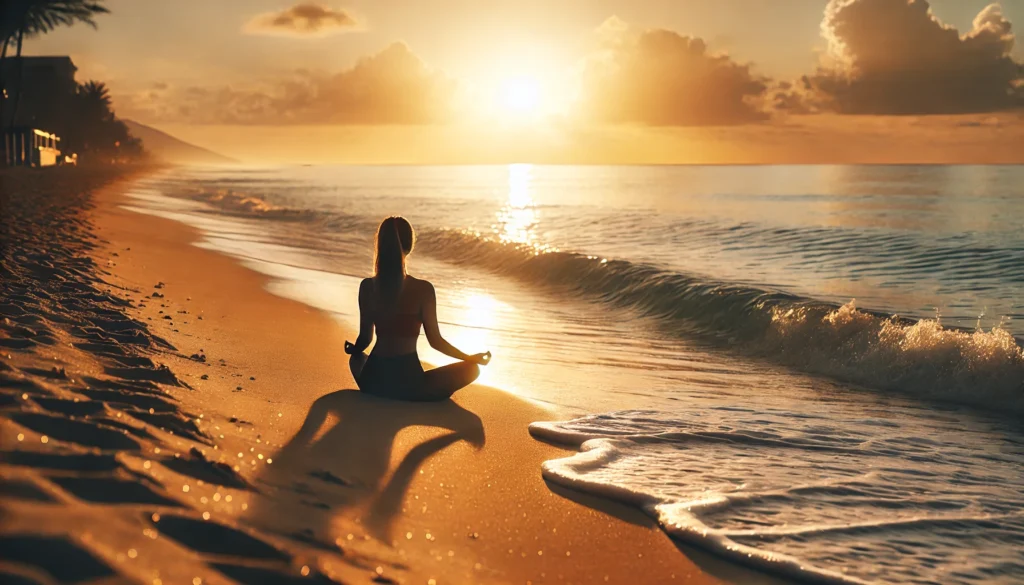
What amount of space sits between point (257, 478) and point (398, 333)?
8.82 feet

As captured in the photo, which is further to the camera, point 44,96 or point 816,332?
point 44,96

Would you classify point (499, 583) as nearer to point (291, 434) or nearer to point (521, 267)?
point (291, 434)

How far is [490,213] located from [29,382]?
1531 inches

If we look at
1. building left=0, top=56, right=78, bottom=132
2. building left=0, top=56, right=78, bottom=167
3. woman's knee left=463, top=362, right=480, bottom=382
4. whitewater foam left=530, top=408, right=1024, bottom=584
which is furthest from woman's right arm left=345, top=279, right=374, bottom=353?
building left=0, top=56, right=78, bottom=132

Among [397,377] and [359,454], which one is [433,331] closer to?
[397,377]

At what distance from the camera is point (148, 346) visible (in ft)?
22.0

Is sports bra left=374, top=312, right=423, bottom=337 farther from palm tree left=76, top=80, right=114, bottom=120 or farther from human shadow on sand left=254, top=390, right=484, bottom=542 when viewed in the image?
palm tree left=76, top=80, right=114, bottom=120

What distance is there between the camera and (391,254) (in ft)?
21.7

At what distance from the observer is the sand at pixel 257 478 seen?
317 cm

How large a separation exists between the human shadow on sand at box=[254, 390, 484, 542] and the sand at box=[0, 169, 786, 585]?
18 millimetres

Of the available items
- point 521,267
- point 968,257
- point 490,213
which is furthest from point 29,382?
point 490,213

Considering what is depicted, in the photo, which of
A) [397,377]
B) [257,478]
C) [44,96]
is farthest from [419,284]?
[44,96]

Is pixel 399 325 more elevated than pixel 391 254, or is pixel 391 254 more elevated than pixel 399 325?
pixel 391 254

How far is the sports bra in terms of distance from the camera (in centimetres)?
675
